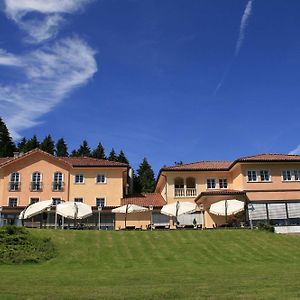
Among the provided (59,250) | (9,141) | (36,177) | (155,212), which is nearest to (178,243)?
(59,250)

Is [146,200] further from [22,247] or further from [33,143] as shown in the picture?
[33,143]

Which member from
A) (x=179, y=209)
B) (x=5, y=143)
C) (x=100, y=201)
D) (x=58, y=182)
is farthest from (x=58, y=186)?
(x=5, y=143)

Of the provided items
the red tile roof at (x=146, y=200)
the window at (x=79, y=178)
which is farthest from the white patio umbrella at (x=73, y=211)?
the window at (x=79, y=178)

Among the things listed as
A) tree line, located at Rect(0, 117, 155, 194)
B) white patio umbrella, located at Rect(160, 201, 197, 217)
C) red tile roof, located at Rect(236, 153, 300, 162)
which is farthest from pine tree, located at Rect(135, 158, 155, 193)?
white patio umbrella, located at Rect(160, 201, 197, 217)

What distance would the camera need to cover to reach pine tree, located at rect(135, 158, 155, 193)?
9625 cm

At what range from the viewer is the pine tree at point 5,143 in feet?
315

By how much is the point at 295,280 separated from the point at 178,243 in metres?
16.6

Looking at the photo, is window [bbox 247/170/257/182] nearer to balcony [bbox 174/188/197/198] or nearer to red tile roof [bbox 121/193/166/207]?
balcony [bbox 174/188/197/198]

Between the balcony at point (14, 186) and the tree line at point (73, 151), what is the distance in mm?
45307

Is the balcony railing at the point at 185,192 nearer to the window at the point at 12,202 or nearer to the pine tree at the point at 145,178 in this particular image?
the window at the point at 12,202

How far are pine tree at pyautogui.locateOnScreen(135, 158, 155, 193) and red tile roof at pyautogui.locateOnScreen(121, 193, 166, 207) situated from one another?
41771 mm

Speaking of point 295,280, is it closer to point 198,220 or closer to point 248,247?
point 248,247

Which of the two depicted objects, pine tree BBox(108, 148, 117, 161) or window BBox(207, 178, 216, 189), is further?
pine tree BBox(108, 148, 117, 161)

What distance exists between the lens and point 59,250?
28562 mm
